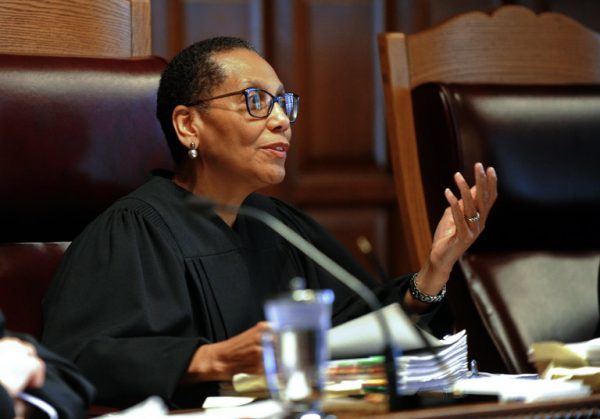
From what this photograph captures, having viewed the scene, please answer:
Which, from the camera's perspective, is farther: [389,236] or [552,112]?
[389,236]

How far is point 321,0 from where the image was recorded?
3596 mm

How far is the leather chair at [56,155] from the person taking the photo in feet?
6.30

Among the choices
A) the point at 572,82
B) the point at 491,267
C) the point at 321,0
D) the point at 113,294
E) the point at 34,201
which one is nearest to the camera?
the point at 113,294

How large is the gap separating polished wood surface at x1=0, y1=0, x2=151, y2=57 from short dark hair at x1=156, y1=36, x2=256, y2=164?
248 mm

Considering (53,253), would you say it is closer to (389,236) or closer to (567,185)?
(567,185)

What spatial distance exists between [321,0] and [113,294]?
2078 millimetres

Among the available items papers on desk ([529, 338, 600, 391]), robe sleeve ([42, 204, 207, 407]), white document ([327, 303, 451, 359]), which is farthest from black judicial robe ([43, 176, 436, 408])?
papers on desk ([529, 338, 600, 391])

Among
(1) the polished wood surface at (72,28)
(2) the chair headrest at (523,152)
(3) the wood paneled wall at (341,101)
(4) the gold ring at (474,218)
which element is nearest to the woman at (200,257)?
(4) the gold ring at (474,218)

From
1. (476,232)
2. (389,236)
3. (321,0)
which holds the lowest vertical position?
(389,236)

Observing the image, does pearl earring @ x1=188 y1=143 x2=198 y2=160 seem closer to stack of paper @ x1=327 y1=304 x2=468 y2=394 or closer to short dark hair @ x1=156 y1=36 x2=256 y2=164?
short dark hair @ x1=156 y1=36 x2=256 y2=164

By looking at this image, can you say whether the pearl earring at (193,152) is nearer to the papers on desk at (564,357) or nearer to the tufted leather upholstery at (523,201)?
the tufted leather upholstery at (523,201)

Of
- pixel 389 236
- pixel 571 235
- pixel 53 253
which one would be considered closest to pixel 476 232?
pixel 571 235

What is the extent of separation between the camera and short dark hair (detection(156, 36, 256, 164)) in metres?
2.00

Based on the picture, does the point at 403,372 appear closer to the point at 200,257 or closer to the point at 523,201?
the point at 200,257
